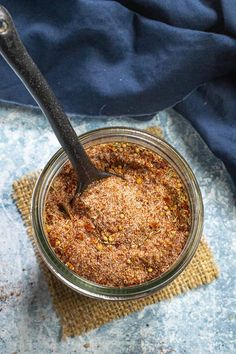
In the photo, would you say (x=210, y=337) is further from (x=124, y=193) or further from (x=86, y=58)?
(x=86, y=58)

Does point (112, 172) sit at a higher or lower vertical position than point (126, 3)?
lower

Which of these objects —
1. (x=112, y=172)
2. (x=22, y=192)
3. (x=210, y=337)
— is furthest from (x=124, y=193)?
(x=210, y=337)

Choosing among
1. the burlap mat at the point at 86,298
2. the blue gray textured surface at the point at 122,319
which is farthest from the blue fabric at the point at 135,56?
the burlap mat at the point at 86,298

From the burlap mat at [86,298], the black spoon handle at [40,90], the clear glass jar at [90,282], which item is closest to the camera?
the black spoon handle at [40,90]

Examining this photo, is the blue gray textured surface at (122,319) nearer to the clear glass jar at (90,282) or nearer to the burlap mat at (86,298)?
the burlap mat at (86,298)

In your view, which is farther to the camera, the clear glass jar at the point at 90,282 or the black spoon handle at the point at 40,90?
the clear glass jar at the point at 90,282

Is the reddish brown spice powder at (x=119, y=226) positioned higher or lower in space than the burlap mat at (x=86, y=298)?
higher
